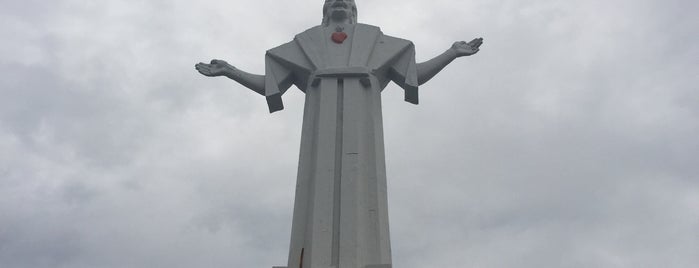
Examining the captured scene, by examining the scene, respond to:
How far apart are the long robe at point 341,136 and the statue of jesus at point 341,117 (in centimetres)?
1

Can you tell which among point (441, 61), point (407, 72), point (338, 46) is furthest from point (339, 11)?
point (441, 61)

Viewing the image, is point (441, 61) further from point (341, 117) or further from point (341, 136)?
point (341, 136)

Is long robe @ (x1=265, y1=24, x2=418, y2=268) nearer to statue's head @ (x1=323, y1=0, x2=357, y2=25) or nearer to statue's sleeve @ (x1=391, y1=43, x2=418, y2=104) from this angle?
statue's sleeve @ (x1=391, y1=43, x2=418, y2=104)

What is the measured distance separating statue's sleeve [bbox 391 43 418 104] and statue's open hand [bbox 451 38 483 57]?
709mm

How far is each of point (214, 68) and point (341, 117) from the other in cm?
241

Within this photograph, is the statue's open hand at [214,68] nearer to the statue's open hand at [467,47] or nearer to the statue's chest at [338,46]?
the statue's chest at [338,46]

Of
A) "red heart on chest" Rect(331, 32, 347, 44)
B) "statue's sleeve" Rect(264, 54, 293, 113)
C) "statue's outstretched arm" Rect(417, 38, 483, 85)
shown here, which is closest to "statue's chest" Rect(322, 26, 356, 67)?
"red heart on chest" Rect(331, 32, 347, 44)

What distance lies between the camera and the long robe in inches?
421

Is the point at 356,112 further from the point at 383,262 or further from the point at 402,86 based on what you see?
the point at 383,262

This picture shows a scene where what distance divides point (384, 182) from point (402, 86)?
6.74 ft

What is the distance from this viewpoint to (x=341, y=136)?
11727mm

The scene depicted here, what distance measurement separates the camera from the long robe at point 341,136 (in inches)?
421

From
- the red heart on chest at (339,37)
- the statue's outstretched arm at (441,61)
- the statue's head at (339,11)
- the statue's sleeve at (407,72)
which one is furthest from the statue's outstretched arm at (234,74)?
the statue's outstretched arm at (441,61)

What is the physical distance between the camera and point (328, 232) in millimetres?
10742
